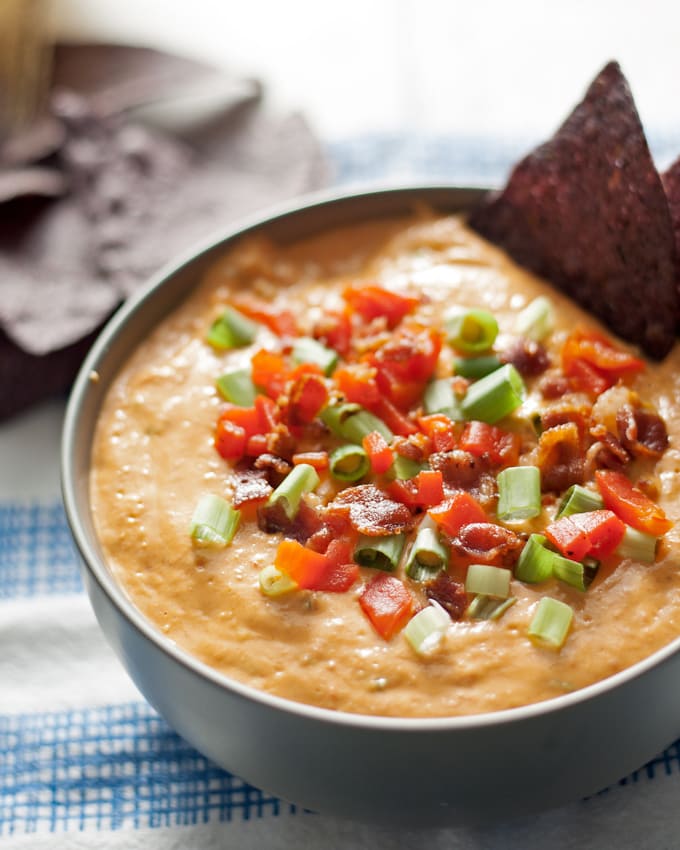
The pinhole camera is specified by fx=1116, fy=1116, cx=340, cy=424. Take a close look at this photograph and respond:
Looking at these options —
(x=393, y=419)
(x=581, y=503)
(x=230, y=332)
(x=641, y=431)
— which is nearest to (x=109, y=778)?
(x=393, y=419)

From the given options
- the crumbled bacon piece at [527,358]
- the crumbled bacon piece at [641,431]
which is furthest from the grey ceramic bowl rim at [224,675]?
the crumbled bacon piece at [527,358]

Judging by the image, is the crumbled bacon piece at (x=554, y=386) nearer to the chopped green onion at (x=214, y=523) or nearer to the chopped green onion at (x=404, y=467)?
the chopped green onion at (x=404, y=467)

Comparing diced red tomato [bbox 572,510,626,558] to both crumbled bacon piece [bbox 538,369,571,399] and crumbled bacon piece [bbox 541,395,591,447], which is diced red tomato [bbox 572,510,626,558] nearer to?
crumbled bacon piece [bbox 541,395,591,447]

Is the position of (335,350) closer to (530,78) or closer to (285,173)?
(285,173)

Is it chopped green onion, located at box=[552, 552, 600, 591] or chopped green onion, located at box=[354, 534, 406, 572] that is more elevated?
chopped green onion, located at box=[552, 552, 600, 591]

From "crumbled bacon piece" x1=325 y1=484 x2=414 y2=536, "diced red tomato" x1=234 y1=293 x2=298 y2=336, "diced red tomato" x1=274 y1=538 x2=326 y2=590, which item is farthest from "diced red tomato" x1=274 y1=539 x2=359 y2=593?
"diced red tomato" x1=234 y1=293 x2=298 y2=336

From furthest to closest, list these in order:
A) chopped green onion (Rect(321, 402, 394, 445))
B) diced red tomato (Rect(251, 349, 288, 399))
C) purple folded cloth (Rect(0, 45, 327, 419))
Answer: purple folded cloth (Rect(0, 45, 327, 419))
diced red tomato (Rect(251, 349, 288, 399))
chopped green onion (Rect(321, 402, 394, 445))
